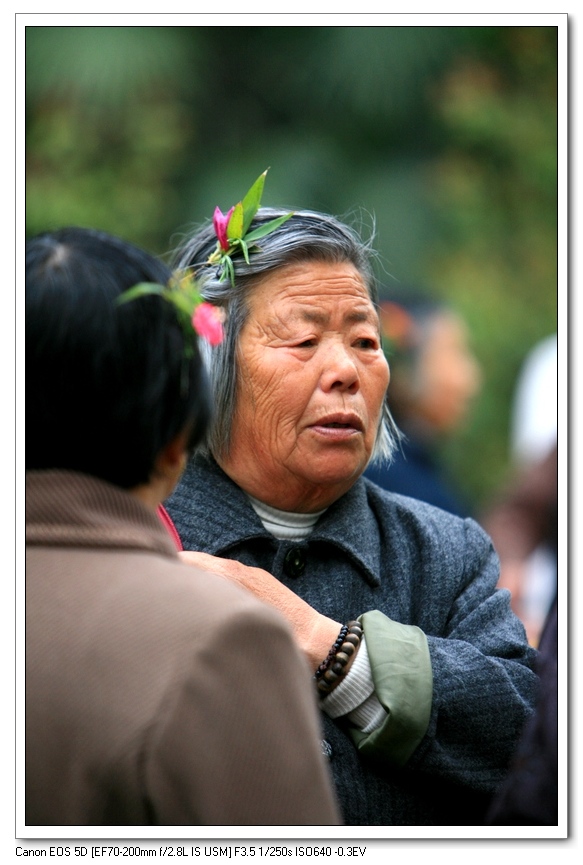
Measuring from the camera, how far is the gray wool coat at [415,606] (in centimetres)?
231

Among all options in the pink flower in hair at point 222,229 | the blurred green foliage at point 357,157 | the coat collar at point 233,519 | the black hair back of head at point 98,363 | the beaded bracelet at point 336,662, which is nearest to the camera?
the black hair back of head at point 98,363

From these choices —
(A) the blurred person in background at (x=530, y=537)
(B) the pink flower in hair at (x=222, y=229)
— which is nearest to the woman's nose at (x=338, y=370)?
(B) the pink flower in hair at (x=222, y=229)

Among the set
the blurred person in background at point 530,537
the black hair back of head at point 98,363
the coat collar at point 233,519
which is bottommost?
the blurred person in background at point 530,537

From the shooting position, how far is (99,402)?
1.52 metres

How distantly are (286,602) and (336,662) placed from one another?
0.18 meters

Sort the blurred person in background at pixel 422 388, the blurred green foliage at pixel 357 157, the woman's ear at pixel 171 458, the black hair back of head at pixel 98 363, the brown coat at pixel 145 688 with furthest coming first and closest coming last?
the blurred green foliage at pixel 357 157 → the blurred person in background at pixel 422 388 → the woman's ear at pixel 171 458 → the black hair back of head at pixel 98 363 → the brown coat at pixel 145 688

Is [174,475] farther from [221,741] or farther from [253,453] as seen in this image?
[253,453]

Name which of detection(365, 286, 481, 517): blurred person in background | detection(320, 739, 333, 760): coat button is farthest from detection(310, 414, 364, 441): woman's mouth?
detection(365, 286, 481, 517): blurred person in background

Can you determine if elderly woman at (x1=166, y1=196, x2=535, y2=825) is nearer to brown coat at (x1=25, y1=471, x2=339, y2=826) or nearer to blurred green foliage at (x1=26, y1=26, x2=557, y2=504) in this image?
brown coat at (x1=25, y1=471, x2=339, y2=826)

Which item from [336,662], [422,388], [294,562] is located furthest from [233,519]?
[422,388]

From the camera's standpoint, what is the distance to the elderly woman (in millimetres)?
2311

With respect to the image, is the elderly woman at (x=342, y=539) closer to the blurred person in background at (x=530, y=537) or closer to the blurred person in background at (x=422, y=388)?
the blurred person in background at (x=530, y=537)
